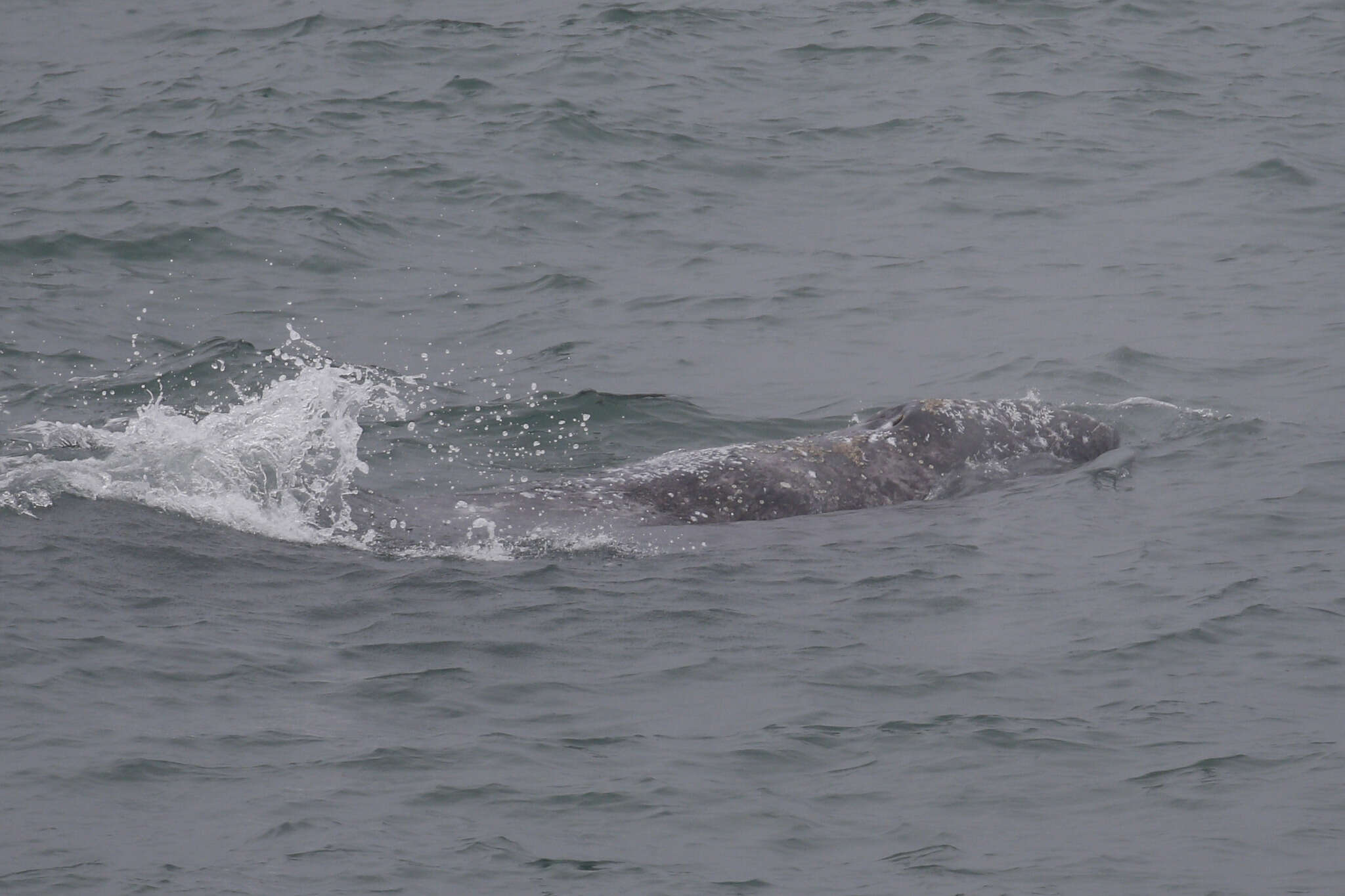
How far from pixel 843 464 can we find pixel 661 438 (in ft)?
6.40

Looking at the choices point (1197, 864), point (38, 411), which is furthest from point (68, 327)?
point (1197, 864)

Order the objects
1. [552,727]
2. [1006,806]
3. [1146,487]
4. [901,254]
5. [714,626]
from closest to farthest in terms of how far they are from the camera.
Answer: [1006,806] < [552,727] < [714,626] < [1146,487] < [901,254]

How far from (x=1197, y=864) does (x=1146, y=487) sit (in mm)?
4744

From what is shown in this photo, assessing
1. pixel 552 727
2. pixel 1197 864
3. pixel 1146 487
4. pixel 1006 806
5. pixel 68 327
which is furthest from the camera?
pixel 68 327

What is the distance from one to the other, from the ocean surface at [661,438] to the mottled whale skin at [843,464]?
0.27 meters

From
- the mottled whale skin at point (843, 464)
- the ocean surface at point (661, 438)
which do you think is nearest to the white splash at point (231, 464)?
the ocean surface at point (661, 438)

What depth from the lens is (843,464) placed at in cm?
1018

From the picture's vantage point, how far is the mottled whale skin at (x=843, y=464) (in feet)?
32.2

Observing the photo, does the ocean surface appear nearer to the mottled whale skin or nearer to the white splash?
the white splash

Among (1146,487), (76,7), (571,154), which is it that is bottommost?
(1146,487)

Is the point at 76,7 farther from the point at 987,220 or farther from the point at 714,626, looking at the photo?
the point at 714,626

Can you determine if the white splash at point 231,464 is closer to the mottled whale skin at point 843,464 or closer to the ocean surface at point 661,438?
the ocean surface at point 661,438

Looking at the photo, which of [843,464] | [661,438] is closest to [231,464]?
[661,438]

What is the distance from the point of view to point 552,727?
6.95 m
